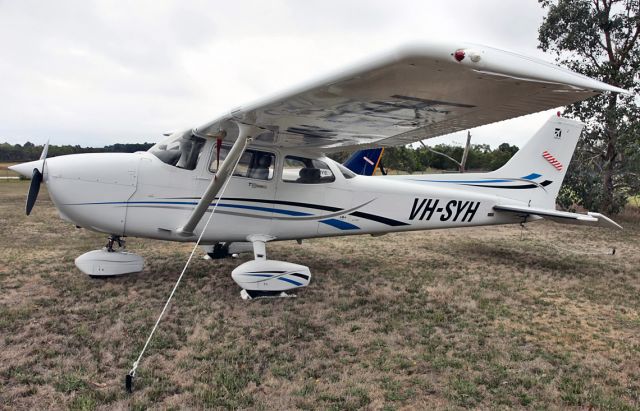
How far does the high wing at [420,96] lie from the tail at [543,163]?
3646 mm

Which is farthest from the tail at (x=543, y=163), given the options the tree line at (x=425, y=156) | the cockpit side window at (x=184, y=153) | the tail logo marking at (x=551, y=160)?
the tree line at (x=425, y=156)

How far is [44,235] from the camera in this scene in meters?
8.09

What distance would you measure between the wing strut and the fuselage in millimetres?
195

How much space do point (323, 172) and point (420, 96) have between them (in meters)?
2.91

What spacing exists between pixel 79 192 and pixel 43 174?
0.41 metres

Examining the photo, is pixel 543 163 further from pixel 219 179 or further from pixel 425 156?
pixel 425 156

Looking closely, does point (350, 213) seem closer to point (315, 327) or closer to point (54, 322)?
point (315, 327)

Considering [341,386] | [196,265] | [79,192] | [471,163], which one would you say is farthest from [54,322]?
[471,163]

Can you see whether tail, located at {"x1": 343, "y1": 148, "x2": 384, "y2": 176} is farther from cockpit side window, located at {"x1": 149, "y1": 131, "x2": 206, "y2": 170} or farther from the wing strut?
the wing strut

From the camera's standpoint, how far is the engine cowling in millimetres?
4570

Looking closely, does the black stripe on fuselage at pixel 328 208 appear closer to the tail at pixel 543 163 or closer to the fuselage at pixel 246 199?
the fuselage at pixel 246 199

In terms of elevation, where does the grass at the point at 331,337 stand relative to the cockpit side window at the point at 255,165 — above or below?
below

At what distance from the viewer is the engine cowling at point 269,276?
4570mm

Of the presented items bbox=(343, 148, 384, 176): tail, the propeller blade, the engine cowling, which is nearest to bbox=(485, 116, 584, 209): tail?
the engine cowling
